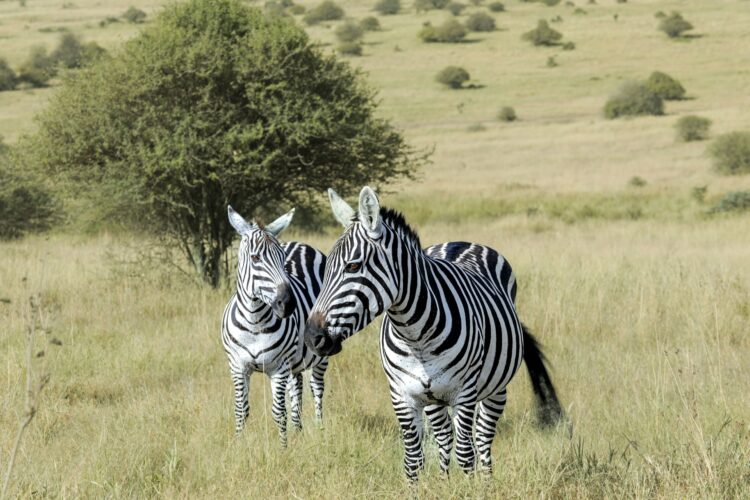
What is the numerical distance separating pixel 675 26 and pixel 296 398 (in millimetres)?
67588

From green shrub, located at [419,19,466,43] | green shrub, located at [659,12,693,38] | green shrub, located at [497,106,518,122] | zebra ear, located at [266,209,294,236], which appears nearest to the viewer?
zebra ear, located at [266,209,294,236]

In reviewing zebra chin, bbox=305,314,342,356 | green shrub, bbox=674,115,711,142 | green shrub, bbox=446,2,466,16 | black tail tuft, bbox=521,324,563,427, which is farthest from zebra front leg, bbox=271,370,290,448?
green shrub, bbox=446,2,466,16

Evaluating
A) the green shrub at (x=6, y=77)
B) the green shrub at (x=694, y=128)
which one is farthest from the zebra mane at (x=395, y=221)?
the green shrub at (x=6, y=77)

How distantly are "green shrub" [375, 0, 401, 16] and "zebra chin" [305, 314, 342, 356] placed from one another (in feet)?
303

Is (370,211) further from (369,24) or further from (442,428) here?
(369,24)

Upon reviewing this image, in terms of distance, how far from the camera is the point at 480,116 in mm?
49281

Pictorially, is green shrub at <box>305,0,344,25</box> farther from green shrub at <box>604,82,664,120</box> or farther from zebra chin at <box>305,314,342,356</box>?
zebra chin at <box>305,314,342,356</box>

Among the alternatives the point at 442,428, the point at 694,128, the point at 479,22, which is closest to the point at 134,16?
the point at 479,22

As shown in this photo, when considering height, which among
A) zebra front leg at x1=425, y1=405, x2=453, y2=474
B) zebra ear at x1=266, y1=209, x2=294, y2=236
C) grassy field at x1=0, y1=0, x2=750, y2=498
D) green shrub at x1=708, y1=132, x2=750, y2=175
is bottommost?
green shrub at x1=708, y1=132, x2=750, y2=175

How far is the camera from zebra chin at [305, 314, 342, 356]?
12.6 feet

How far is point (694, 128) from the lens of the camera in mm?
37750

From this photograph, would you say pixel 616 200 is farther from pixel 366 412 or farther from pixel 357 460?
pixel 357 460

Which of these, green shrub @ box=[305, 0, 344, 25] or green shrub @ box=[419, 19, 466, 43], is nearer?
green shrub @ box=[419, 19, 466, 43]

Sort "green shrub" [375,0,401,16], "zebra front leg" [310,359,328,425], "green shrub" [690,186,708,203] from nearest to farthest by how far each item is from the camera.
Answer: "zebra front leg" [310,359,328,425] < "green shrub" [690,186,708,203] < "green shrub" [375,0,401,16]
